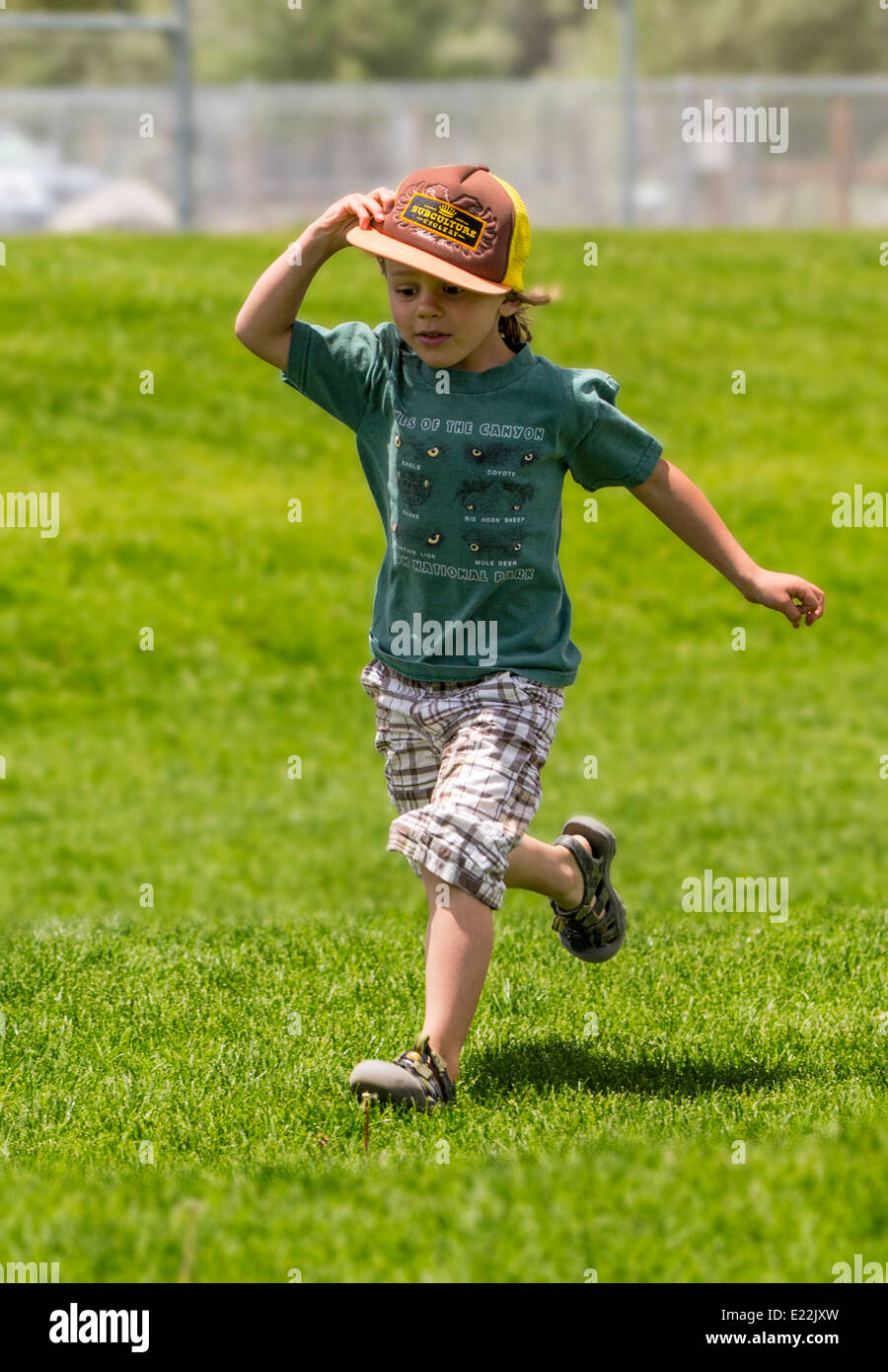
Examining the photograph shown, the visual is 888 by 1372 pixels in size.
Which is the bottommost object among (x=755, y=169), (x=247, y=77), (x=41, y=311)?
(x=41, y=311)

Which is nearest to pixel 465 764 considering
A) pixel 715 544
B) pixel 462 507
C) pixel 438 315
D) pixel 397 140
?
pixel 462 507

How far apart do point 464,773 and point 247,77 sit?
5813 cm

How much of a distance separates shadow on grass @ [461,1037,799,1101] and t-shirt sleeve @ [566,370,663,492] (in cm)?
151

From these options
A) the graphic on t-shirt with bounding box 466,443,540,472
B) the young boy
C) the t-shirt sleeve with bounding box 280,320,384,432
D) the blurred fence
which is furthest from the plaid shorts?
the blurred fence

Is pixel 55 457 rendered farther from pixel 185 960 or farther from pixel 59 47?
pixel 59 47

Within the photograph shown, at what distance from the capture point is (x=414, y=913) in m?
6.75

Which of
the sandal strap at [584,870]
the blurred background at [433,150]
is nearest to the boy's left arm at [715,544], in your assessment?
the sandal strap at [584,870]

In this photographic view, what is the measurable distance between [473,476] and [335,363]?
52 centimetres

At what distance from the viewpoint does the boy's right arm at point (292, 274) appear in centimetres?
434

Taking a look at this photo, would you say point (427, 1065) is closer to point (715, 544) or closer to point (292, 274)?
point (715, 544)

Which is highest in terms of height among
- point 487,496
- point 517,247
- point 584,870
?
point 517,247

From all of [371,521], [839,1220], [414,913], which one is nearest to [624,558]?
[371,521]

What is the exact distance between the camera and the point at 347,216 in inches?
171

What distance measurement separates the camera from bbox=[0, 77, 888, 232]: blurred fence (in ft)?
74.4
